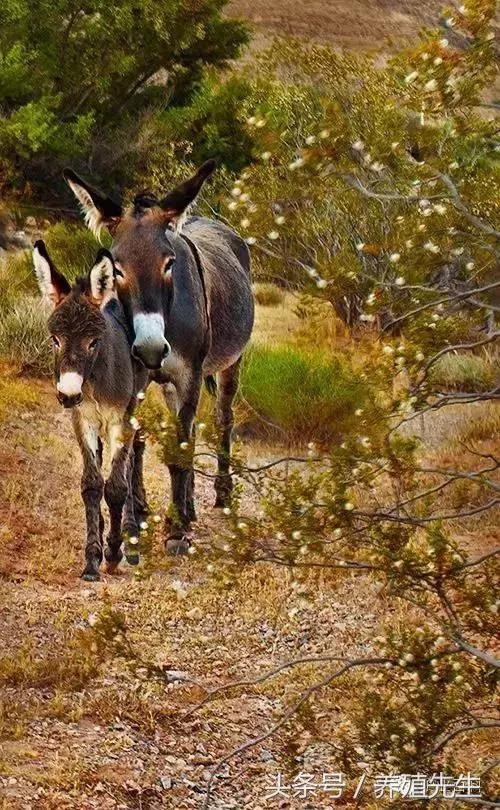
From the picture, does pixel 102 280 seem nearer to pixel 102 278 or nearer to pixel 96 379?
pixel 102 278

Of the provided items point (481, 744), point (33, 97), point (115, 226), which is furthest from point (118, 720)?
point (33, 97)

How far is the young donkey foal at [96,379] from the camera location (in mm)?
8250

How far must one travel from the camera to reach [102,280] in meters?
8.34

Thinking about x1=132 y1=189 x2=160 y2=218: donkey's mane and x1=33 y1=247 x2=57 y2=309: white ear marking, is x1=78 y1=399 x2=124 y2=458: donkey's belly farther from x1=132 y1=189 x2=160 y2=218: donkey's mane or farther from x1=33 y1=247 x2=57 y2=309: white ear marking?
x1=132 y1=189 x2=160 y2=218: donkey's mane

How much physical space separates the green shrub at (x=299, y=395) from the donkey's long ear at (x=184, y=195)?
4.07 metres

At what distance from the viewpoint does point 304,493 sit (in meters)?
5.57

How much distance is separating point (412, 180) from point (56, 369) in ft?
9.64

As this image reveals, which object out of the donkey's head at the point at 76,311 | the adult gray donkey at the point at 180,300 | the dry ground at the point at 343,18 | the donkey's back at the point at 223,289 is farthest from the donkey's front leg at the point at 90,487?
the dry ground at the point at 343,18

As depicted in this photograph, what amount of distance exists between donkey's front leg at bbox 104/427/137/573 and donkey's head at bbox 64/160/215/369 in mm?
626

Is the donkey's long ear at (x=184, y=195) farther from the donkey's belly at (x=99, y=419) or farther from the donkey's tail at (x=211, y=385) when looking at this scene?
the donkey's tail at (x=211, y=385)

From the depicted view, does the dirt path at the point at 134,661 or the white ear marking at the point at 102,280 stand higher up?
the white ear marking at the point at 102,280

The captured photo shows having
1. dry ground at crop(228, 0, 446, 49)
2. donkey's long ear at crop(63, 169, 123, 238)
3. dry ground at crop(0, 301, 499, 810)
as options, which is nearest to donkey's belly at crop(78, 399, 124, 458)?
dry ground at crop(0, 301, 499, 810)

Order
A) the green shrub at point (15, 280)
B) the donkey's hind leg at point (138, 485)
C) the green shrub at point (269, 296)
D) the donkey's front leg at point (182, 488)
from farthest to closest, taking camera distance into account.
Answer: the green shrub at point (269, 296) < the green shrub at point (15, 280) < the donkey's hind leg at point (138, 485) < the donkey's front leg at point (182, 488)

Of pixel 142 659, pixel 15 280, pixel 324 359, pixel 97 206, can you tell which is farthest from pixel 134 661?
Answer: pixel 15 280
